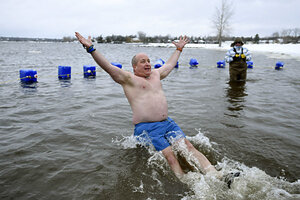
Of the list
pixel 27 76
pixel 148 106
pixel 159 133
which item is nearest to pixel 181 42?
pixel 148 106

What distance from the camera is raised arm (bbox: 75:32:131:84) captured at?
10.2 feet

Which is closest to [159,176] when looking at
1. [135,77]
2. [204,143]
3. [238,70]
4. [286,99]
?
[204,143]

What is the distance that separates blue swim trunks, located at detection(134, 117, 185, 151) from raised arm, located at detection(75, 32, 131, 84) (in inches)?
31.8

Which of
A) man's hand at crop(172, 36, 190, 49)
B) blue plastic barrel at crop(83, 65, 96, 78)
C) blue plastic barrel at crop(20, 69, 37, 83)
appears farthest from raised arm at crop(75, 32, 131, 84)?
blue plastic barrel at crop(83, 65, 96, 78)

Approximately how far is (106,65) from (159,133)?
1334mm

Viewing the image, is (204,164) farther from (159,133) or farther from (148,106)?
(148,106)

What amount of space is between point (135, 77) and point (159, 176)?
158 cm

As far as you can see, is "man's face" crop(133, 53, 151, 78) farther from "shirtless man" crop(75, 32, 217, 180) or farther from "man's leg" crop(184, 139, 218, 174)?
"man's leg" crop(184, 139, 218, 174)

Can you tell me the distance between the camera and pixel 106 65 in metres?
3.18

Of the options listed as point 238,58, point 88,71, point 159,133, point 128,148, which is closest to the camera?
point 159,133

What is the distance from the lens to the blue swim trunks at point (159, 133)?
11.0 ft

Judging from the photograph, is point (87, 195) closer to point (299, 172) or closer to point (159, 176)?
point (159, 176)

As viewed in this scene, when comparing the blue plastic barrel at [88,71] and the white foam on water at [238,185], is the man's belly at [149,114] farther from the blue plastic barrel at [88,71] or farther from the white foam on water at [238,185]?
the blue plastic barrel at [88,71]

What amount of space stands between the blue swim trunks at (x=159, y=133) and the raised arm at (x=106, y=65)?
2.65ft
